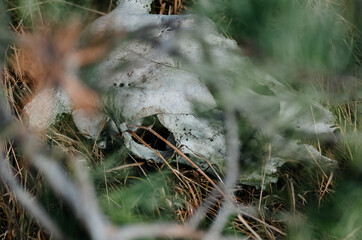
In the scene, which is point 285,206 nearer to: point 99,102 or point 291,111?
point 291,111

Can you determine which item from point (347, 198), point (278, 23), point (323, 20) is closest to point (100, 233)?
point (347, 198)

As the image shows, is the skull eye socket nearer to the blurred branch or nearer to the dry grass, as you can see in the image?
the dry grass

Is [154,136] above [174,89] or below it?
below

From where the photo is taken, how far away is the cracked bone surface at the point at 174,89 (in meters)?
0.95

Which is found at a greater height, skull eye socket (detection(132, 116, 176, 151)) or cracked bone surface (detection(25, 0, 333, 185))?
cracked bone surface (detection(25, 0, 333, 185))

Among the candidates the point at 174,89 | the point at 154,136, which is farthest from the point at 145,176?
the point at 174,89

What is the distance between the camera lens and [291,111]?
0.98 metres

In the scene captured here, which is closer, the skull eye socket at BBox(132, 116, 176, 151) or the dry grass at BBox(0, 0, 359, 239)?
the dry grass at BBox(0, 0, 359, 239)

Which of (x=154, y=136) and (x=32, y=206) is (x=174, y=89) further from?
(x=32, y=206)

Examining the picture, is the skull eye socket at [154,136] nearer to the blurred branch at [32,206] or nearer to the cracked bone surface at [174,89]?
the cracked bone surface at [174,89]

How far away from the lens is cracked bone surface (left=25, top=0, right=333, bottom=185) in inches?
37.4

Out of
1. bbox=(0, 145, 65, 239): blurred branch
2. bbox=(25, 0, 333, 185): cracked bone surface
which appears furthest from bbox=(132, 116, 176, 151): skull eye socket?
bbox=(0, 145, 65, 239): blurred branch

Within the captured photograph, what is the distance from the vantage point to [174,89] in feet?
3.11

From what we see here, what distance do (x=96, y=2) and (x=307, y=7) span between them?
28.7 inches
